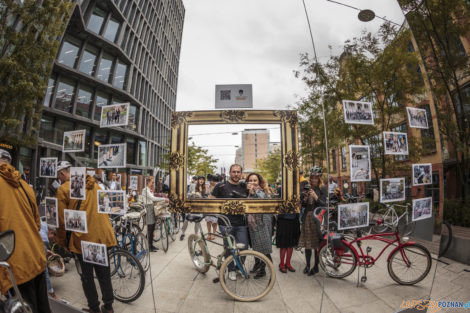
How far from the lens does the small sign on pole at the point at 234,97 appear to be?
174 centimetres

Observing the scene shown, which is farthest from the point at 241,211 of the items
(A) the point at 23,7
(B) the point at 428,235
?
(A) the point at 23,7

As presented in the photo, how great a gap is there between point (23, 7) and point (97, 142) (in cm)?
140

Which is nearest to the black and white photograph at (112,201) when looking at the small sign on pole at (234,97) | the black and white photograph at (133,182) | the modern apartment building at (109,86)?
the black and white photograph at (133,182)

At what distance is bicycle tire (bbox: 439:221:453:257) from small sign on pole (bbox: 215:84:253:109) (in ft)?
6.62

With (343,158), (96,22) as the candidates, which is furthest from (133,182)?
(343,158)

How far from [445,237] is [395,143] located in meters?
Result: 1.19

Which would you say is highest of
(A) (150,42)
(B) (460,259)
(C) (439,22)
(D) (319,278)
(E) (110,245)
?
(A) (150,42)

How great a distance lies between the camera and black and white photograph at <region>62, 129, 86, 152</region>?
6.05 feet

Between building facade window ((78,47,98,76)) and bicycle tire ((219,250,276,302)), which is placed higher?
building facade window ((78,47,98,76))

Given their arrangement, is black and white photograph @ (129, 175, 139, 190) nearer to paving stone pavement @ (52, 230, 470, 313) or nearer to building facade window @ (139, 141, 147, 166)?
building facade window @ (139, 141, 147, 166)

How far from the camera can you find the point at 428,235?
1.97 meters

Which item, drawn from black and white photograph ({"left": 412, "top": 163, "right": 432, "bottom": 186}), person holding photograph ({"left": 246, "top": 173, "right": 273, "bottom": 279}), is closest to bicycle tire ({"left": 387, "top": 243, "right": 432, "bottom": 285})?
black and white photograph ({"left": 412, "top": 163, "right": 432, "bottom": 186})

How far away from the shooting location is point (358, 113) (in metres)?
1.66

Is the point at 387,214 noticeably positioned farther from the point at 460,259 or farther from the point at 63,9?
the point at 63,9
